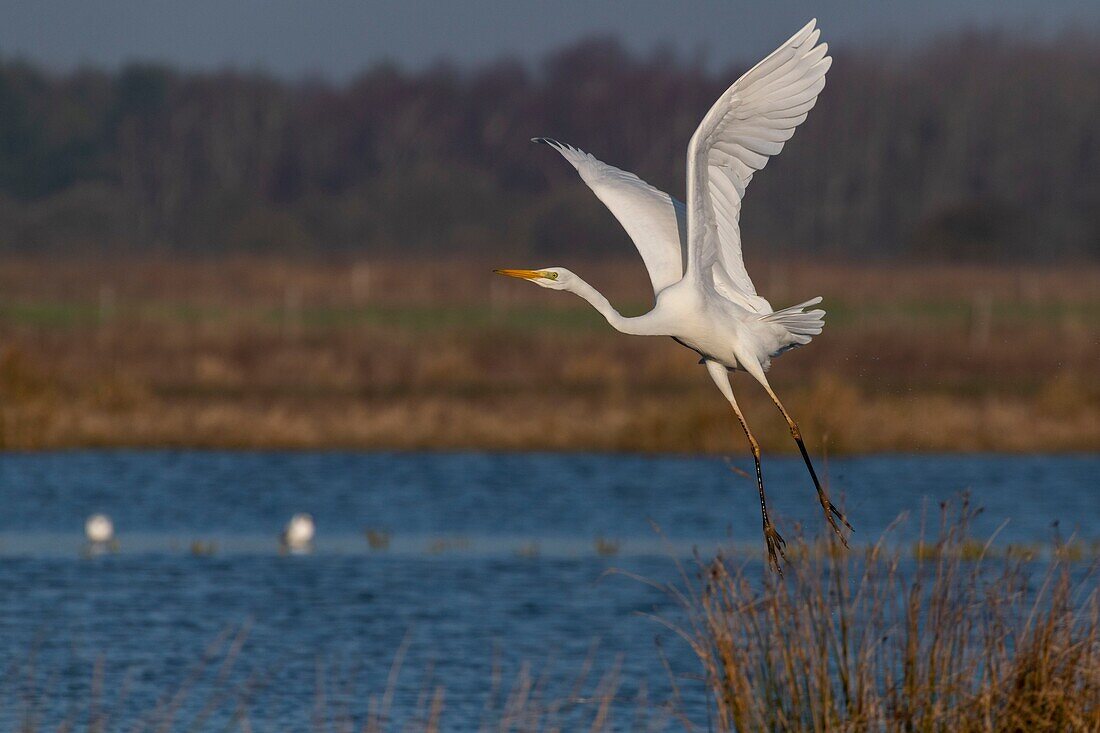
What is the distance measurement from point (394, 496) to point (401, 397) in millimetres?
6474

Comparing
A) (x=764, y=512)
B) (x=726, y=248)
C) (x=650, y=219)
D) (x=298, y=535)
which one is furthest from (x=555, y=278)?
(x=298, y=535)

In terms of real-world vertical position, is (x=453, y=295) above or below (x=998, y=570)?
above

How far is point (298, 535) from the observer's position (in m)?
18.6

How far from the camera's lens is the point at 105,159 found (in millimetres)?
70062

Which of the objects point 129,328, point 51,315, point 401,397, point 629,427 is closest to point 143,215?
point 51,315

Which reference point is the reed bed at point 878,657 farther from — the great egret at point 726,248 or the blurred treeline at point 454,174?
the blurred treeline at point 454,174

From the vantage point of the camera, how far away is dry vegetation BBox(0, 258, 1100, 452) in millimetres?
24875

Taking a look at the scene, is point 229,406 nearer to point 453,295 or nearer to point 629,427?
Answer: point 629,427

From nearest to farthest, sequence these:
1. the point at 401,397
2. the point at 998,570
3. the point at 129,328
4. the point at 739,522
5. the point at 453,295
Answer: the point at 998,570 < the point at 739,522 < the point at 401,397 < the point at 129,328 < the point at 453,295

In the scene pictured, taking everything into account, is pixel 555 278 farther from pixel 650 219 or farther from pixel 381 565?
pixel 381 565

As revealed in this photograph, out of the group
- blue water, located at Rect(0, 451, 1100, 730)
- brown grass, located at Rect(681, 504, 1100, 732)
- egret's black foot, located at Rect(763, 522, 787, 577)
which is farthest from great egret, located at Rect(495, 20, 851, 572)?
blue water, located at Rect(0, 451, 1100, 730)

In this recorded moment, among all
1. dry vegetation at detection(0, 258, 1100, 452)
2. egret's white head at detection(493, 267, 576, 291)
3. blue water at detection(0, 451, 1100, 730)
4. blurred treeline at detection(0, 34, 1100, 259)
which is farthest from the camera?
blurred treeline at detection(0, 34, 1100, 259)

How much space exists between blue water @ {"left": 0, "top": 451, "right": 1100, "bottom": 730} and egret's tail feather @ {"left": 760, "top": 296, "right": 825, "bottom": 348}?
0.82m

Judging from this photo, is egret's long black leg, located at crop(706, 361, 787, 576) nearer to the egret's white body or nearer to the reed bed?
the reed bed
